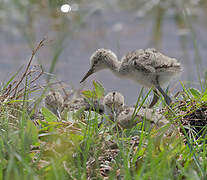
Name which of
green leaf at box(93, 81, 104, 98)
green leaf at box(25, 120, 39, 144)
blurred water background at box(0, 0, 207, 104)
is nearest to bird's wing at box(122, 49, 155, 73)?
green leaf at box(93, 81, 104, 98)

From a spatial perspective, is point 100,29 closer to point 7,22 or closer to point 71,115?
point 7,22

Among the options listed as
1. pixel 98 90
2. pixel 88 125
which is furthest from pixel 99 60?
pixel 88 125

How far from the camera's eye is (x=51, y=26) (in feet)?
25.1

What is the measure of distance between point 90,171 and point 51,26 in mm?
5791

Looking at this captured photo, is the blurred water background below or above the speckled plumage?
above

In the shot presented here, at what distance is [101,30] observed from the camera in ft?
24.6

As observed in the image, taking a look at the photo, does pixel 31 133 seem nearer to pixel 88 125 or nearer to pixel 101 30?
pixel 88 125

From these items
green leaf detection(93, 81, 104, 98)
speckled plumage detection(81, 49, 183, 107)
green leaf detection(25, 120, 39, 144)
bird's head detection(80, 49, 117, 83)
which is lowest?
green leaf detection(25, 120, 39, 144)

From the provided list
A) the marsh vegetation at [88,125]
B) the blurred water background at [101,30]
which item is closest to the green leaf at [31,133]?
the marsh vegetation at [88,125]

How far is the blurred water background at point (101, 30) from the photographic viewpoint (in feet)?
21.2

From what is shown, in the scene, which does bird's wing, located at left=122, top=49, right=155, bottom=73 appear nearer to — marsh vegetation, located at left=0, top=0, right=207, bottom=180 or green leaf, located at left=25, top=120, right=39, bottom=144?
marsh vegetation, located at left=0, top=0, right=207, bottom=180

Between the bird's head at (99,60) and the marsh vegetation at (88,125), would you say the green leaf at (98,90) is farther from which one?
the bird's head at (99,60)

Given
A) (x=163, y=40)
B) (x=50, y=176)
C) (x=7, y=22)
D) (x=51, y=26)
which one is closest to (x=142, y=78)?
(x=50, y=176)

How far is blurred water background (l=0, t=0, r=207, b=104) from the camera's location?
6.45 metres
